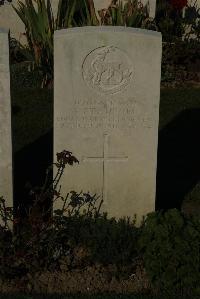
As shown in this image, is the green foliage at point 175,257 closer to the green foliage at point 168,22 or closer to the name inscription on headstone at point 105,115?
the name inscription on headstone at point 105,115

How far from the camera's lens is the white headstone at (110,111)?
5.92 m

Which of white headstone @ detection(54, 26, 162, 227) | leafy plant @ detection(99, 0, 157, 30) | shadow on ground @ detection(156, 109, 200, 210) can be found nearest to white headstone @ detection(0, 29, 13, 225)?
white headstone @ detection(54, 26, 162, 227)

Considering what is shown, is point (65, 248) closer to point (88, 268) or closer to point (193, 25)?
point (88, 268)

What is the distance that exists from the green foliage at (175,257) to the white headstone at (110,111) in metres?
0.92

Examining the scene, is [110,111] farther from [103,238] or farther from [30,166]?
[30,166]

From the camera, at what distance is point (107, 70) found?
6.01 meters

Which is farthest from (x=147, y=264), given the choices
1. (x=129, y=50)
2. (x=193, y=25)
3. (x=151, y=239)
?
(x=193, y=25)

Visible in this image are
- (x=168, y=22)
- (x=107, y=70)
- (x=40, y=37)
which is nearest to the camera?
(x=107, y=70)

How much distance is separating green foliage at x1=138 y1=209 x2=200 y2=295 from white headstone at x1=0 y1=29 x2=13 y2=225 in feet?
4.66

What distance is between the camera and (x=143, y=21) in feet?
39.4

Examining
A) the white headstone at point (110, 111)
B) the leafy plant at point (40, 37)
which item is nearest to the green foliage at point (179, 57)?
the leafy plant at point (40, 37)

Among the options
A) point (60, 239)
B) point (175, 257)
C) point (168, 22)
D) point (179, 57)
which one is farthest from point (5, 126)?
point (168, 22)

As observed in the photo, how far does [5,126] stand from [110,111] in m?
0.94

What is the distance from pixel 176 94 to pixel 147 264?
5680 millimetres
